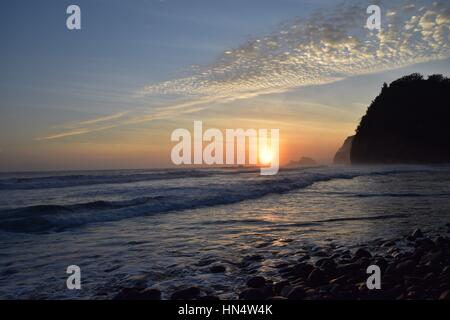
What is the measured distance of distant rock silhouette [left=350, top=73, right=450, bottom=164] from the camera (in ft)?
238

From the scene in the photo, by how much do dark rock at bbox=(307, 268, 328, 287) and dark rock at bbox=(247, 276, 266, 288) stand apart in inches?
29.1

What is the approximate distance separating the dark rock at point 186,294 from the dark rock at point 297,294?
1.40 metres

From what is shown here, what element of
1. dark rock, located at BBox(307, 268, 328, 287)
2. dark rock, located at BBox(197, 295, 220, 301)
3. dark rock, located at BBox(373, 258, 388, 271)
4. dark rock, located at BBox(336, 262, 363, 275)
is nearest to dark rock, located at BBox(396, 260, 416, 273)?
dark rock, located at BBox(373, 258, 388, 271)

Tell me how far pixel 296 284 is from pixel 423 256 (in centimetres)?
283

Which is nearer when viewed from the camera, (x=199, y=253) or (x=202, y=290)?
(x=202, y=290)

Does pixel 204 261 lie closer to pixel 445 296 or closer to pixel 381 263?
pixel 381 263

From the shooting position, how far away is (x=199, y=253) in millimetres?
7656

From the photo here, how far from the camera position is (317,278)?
18.0ft

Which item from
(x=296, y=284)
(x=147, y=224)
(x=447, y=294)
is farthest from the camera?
(x=147, y=224)

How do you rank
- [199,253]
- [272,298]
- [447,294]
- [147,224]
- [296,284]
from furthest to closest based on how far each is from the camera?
[147,224] < [199,253] < [296,284] < [272,298] < [447,294]

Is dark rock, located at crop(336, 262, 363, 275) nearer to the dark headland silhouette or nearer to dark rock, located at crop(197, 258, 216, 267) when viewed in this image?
dark rock, located at crop(197, 258, 216, 267)

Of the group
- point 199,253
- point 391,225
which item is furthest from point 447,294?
point 391,225
